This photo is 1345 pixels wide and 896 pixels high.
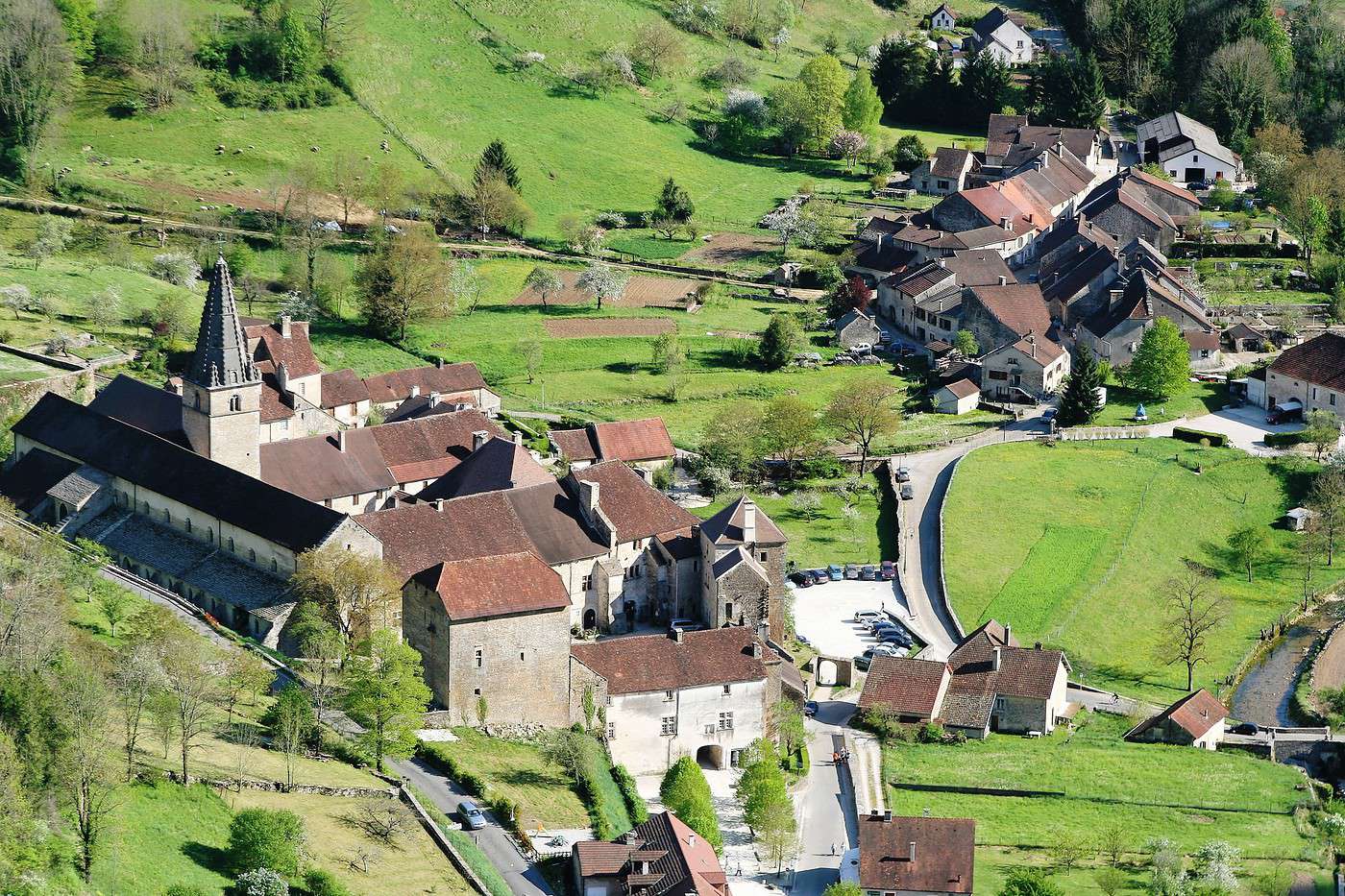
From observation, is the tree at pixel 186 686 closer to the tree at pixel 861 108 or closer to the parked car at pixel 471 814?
the parked car at pixel 471 814

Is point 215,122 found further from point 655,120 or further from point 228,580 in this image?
point 228,580

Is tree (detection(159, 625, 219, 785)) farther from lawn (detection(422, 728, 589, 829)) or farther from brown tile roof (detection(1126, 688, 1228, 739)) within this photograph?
brown tile roof (detection(1126, 688, 1228, 739))

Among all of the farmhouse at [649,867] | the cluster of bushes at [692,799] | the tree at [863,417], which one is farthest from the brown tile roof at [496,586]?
the tree at [863,417]

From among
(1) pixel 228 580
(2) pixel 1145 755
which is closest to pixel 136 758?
(1) pixel 228 580

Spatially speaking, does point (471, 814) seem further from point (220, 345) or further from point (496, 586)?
point (220, 345)

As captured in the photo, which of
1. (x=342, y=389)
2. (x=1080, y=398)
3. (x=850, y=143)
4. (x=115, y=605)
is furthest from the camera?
(x=850, y=143)

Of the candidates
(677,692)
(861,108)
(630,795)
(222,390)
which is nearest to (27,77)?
(222,390)
